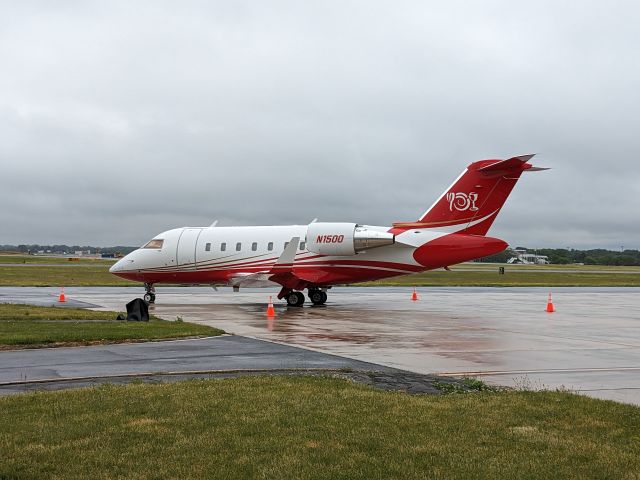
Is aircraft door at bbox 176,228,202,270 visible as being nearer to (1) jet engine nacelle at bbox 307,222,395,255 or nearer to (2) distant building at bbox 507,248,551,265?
(1) jet engine nacelle at bbox 307,222,395,255

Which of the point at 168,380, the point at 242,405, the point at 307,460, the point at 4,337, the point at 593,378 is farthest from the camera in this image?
the point at 4,337

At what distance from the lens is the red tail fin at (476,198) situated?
1049 inches

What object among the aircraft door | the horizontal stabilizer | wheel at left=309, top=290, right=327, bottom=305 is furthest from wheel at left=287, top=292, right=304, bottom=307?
the horizontal stabilizer

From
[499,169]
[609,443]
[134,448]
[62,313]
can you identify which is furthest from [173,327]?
[499,169]

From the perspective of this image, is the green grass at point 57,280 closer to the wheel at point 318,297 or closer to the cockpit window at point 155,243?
the cockpit window at point 155,243

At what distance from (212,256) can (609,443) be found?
25.4 metres

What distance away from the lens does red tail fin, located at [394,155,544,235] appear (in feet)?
87.5

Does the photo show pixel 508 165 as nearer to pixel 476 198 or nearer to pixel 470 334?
pixel 476 198

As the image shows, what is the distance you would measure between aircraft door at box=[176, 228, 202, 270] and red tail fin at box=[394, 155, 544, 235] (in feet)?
36.0

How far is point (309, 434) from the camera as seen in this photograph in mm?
6844

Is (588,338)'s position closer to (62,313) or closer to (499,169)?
(499,169)

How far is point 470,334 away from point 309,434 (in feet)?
40.7

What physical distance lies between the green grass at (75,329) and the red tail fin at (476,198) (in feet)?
42.1

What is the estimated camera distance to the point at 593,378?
11.2m
